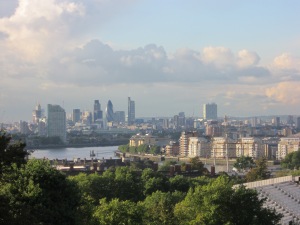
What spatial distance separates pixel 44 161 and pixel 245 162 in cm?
3429

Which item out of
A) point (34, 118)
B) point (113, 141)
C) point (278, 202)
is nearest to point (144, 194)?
point (278, 202)

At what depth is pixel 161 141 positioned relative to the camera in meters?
95.7

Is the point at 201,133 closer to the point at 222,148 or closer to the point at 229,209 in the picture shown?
the point at 222,148

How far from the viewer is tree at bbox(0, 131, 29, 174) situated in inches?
322

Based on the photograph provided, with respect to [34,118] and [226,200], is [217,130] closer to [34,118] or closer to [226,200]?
[34,118]

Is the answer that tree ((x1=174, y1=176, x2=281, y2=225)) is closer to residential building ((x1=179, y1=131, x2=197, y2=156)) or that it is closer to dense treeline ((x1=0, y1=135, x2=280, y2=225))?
dense treeline ((x1=0, y1=135, x2=280, y2=225))

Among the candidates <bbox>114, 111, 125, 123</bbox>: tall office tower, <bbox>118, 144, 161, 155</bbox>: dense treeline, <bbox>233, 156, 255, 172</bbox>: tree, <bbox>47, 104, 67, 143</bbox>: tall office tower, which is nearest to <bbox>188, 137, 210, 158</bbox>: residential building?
<bbox>118, 144, 161, 155</bbox>: dense treeline

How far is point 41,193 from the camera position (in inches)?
378

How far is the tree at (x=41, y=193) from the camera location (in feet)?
30.7

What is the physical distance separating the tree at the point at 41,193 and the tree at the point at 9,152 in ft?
1.65

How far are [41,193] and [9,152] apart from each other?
1.53 metres

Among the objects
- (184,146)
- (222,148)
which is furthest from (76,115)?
(222,148)

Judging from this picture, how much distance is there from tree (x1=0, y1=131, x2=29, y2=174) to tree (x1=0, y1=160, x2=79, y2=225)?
50 centimetres

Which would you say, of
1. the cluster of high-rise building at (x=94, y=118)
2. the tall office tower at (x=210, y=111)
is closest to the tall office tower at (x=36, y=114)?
the cluster of high-rise building at (x=94, y=118)
